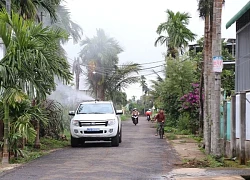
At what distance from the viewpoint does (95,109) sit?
20312mm

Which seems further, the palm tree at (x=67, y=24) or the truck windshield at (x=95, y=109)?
the palm tree at (x=67, y=24)

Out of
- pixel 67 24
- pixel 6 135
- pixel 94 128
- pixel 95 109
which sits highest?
pixel 67 24

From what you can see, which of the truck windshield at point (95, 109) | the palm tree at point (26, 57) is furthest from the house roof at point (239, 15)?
the palm tree at point (26, 57)

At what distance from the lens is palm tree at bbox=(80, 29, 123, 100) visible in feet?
166

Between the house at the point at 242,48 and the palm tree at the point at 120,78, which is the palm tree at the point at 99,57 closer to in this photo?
the palm tree at the point at 120,78

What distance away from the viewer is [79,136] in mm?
19016

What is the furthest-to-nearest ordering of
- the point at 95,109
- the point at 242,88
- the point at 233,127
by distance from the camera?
the point at 95,109, the point at 242,88, the point at 233,127

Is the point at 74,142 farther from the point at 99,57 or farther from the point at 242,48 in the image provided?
the point at 99,57

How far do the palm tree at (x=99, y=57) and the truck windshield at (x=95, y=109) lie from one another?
2915cm

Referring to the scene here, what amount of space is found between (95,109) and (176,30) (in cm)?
2099

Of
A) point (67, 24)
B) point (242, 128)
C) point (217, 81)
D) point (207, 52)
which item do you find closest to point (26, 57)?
point (217, 81)

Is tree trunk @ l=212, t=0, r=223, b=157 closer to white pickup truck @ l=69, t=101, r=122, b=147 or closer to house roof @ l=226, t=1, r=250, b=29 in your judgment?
house roof @ l=226, t=1, r=250, b=29

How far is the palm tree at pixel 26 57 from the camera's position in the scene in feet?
42.6

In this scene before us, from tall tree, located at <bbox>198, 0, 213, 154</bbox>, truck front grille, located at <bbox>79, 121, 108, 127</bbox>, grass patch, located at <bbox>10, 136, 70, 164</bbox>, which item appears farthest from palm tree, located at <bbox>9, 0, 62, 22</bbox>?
tall tree, located at <bbox>198, 0, 213, 154</bbox>
